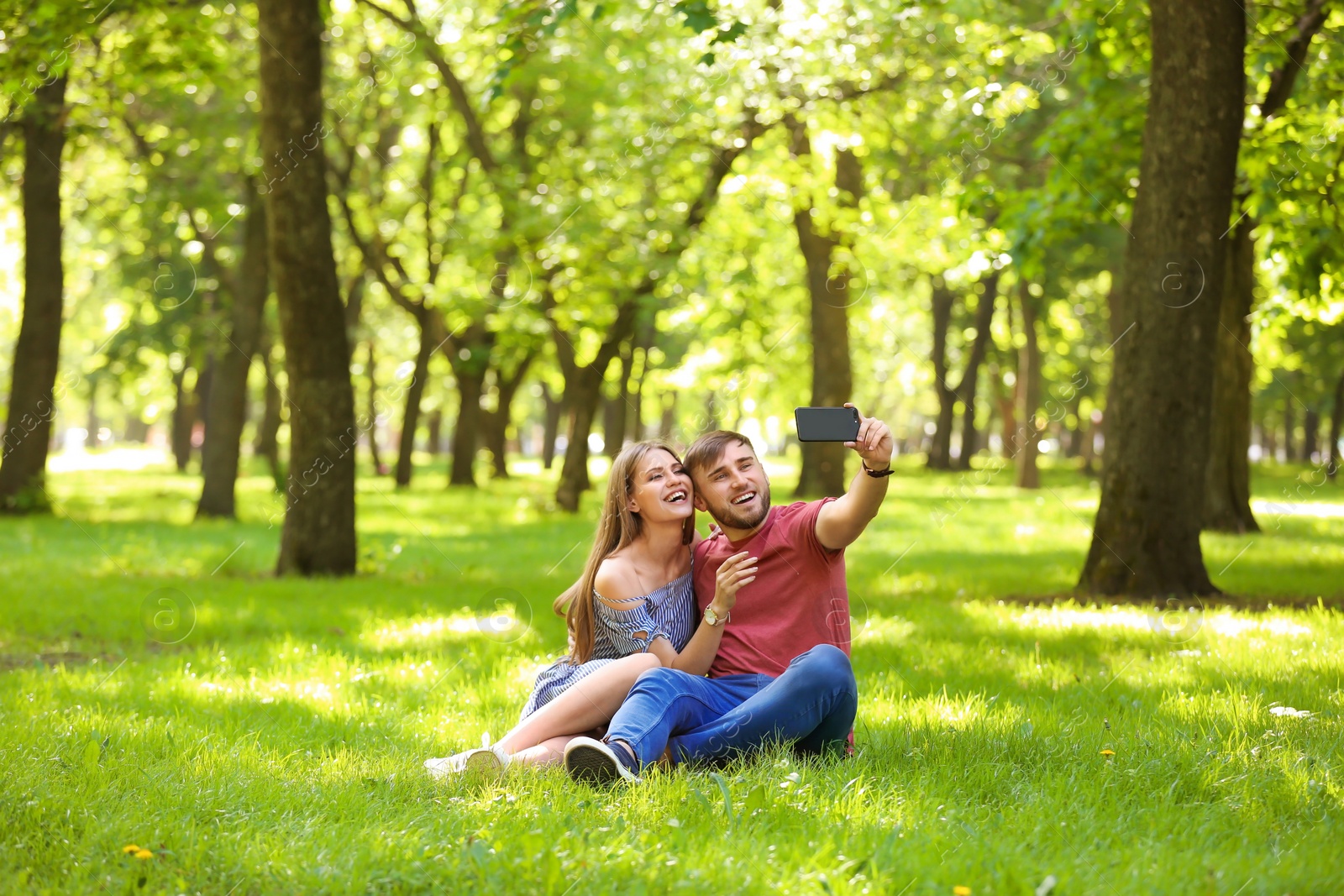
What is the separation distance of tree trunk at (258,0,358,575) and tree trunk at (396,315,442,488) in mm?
11932

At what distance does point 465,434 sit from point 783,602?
855 inches

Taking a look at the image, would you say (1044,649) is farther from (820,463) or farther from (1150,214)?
(820,463)

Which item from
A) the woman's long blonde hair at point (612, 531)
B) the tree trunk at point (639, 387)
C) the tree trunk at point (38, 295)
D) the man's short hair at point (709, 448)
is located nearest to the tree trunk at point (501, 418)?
the tree trunk at point (639, 387)

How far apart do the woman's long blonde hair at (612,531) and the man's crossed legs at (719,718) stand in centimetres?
49

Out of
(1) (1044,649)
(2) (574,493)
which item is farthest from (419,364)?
(1) (1044,649)

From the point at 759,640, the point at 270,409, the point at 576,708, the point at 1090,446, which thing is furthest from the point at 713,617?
the point at 1090,446

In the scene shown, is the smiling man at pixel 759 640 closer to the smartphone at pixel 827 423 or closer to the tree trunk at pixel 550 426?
the smartphone at pixel 827 423

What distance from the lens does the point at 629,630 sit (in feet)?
14.8

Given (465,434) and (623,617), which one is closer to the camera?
(623,617)

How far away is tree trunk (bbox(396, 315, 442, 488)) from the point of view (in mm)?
23312

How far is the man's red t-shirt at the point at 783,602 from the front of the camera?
445 cm

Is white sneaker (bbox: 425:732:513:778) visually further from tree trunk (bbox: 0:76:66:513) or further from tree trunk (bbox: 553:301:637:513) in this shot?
tree trunk (bbox: 0:76:66:513)

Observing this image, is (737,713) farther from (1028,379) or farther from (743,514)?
(1028,379)

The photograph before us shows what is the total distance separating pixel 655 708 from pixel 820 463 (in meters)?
14.0
